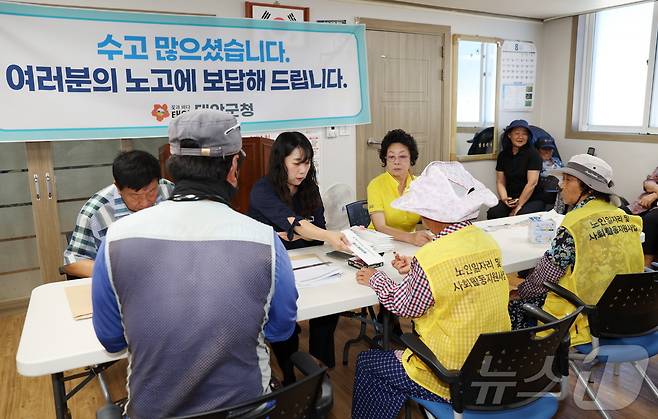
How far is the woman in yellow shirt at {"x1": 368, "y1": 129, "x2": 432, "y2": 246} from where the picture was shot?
2920mm

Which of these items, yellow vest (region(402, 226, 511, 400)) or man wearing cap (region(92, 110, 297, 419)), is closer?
man wearing cap (region(92, 110, 297, 419))

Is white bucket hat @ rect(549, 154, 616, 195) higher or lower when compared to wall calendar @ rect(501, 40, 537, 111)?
lower

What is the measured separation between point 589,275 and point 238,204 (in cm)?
251

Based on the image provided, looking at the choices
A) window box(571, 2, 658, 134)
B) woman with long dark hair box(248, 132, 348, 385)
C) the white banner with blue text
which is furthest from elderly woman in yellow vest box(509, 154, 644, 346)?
window box(571, 2, 658, 134)

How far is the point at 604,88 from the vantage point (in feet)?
17.7

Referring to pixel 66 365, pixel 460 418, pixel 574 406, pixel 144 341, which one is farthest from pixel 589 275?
pixel 66 365

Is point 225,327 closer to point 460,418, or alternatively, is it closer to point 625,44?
point 460,418

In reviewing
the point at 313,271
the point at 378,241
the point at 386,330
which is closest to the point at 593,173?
the point at 378,241

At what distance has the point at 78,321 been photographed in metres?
1.64

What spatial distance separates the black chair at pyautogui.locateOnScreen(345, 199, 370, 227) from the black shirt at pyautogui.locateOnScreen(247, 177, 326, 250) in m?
0.57

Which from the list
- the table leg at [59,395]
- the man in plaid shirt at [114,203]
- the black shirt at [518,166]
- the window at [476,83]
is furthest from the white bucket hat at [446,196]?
the window at [476,83]

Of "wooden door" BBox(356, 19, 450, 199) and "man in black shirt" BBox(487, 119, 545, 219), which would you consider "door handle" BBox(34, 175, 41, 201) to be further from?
"man in black shirt" BBox(487, 119, 545, 219)

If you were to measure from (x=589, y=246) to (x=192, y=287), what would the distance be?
5.27 ft

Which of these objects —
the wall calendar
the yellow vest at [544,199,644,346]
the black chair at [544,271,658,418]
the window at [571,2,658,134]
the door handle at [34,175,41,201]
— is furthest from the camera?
the wall calendar
